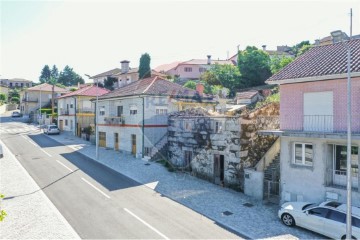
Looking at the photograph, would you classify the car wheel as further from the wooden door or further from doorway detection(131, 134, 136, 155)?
the wooden door

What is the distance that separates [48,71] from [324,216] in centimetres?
14068

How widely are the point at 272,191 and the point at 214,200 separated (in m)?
3.97

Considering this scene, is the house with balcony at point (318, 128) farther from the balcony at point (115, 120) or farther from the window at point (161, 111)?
the balcony at point (115, 120)

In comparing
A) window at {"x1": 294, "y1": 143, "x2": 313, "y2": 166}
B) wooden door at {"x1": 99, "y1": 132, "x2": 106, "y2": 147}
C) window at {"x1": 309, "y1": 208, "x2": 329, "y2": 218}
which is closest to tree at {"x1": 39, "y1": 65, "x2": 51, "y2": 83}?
wooden door at {"x1": 99, "y1": 132, "x2": 106, "y2": 147}

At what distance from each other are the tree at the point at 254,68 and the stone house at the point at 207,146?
26.2 m

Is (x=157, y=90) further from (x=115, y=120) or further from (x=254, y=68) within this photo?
→ (x=254, y=68)

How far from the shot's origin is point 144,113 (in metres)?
28.3

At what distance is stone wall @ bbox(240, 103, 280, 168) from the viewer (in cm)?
1928

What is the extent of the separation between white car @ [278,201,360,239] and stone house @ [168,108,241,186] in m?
5.76

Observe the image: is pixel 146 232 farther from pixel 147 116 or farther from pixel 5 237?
pixel 147 116

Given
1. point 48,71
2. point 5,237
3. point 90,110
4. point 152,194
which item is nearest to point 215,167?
point 152,194

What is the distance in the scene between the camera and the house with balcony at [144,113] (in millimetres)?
28375

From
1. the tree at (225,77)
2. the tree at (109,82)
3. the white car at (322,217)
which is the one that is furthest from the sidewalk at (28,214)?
the tree at (109,82)

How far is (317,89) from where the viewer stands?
48.9 ft
